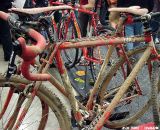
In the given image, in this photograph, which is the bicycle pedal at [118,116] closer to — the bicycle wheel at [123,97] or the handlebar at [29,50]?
the bicycle wheel at [123,97]

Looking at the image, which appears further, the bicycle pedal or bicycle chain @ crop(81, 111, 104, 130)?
the bicycle pedal

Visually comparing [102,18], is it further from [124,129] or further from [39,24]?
[39,24]

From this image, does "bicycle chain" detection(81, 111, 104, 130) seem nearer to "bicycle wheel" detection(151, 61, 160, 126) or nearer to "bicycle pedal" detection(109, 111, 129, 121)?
"bicycle wheel" detection(151, 61, 160, 126)

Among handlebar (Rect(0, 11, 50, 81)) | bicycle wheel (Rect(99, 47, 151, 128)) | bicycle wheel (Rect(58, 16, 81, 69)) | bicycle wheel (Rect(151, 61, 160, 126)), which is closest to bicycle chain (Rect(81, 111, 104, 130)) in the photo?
bicycle wheel (Rect(99, 47, 151, 128))

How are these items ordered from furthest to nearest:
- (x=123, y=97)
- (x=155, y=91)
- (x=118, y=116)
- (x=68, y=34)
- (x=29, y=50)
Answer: (x=68, y=34), (x=118, y=116), (x=123, y=97), (x=155, y=91), (x=29, y=50)

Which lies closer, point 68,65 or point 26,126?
point 26,126

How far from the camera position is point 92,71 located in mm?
4660

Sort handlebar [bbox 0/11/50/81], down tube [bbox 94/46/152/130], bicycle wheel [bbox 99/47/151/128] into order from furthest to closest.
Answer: bicycle wheel [bbox 99/47/151/128] < down tube [bbox 94/46/152/130] < handlebar [bbox 0/11/50/81]

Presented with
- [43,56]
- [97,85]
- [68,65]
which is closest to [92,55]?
[68,65]

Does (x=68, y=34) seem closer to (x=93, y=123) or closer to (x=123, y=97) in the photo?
(x=123, y=97)

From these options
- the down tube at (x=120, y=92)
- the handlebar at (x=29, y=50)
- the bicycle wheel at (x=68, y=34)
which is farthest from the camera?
the bicycle wheel at (x=68, y=34)

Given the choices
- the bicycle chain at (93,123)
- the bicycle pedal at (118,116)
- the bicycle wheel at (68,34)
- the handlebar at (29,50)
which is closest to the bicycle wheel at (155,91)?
the bicycle chain at (93,123)

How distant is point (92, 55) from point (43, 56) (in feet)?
6.76

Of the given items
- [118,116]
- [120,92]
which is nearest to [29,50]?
[120,92]
